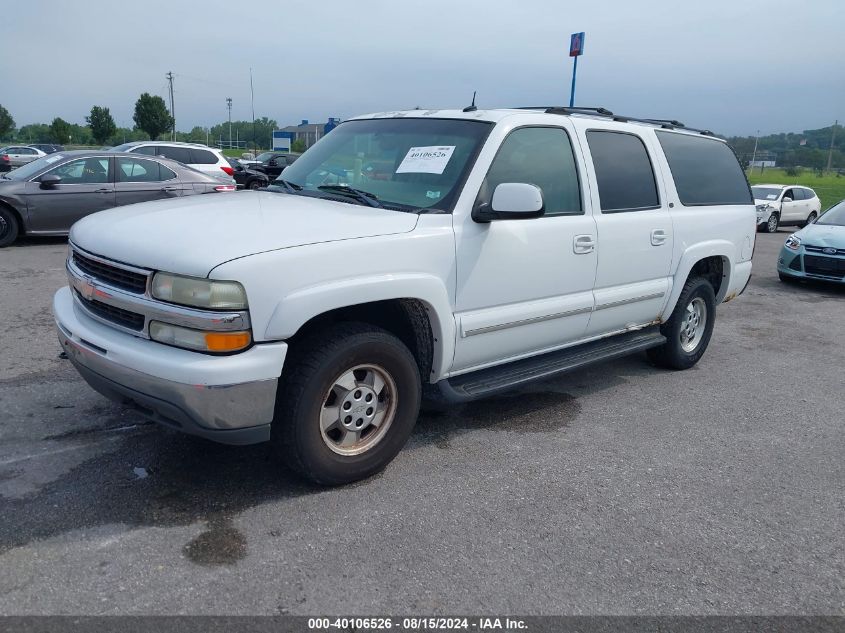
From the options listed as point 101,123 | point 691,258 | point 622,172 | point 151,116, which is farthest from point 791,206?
point 101,123

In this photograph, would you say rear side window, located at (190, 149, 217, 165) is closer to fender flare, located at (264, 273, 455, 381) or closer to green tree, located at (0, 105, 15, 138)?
fender flare, located at (264, 273, 455, 381)

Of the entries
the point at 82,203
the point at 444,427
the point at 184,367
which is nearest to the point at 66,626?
the point at 184,367

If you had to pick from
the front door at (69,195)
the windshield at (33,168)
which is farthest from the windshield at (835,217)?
the windshield at (33,168)

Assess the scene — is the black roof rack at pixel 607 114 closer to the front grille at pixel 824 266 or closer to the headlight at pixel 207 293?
the headlight at pixel 207 293

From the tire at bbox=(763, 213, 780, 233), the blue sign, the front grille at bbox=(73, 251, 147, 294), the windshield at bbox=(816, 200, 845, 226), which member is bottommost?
the tire at bbox=(763, 213, 780, 233)

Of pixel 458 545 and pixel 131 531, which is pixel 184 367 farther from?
pixel 458 545

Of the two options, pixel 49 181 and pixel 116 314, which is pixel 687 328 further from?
pixel 49 181

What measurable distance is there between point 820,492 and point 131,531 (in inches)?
138

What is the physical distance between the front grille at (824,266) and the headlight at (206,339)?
9.94m

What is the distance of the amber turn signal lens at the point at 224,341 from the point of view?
2977 millimetres

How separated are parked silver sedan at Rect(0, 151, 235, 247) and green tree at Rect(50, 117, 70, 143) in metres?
53.9

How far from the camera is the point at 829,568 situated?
10.2ft

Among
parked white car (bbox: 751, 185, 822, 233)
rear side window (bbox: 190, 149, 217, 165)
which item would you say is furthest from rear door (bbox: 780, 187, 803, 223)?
rear side window (bbox: 190, 149, 217, 165)

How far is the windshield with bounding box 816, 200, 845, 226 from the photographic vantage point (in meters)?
11.1
